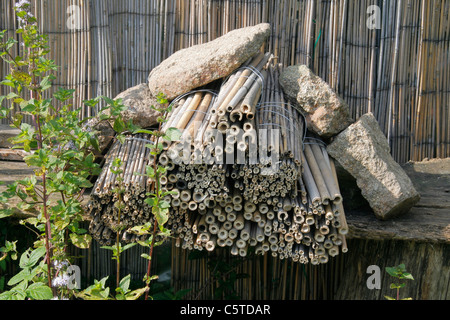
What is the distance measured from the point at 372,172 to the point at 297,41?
1462mm

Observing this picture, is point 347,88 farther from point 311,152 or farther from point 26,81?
point 26,81

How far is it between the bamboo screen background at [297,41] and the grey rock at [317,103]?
2.47 feet

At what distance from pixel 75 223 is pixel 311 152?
1654mm

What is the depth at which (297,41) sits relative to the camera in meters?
4.44

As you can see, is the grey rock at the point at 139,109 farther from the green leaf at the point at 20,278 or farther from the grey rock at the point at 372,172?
the green leaf at the point at 20,278

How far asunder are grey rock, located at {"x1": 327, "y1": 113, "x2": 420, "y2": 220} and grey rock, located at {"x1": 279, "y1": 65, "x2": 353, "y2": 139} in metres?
0.12

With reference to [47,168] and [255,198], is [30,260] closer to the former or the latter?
[47,168]

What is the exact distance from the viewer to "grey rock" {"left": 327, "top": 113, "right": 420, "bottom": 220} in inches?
140

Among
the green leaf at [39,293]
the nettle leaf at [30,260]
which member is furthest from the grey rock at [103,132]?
the green leaf at [39,293]

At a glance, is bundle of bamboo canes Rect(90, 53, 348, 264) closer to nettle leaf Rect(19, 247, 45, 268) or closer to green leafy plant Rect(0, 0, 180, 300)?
green leafy plant Rect(0, 0, 180, 300)

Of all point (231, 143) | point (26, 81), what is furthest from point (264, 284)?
point (26, 81)

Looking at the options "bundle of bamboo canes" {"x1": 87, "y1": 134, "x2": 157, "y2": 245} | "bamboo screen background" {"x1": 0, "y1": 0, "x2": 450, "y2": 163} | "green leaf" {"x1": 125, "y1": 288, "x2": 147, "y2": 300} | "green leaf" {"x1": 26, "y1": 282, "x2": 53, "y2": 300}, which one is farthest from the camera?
"bamboo screen background" {"x1": 0, "y1": 0, "x2": 450, "y2": 163}

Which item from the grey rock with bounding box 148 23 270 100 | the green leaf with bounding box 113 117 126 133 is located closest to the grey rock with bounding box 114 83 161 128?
the grey rock with bounding box 148 23 270 100

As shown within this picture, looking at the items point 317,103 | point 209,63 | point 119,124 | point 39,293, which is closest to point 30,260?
point 39,293
